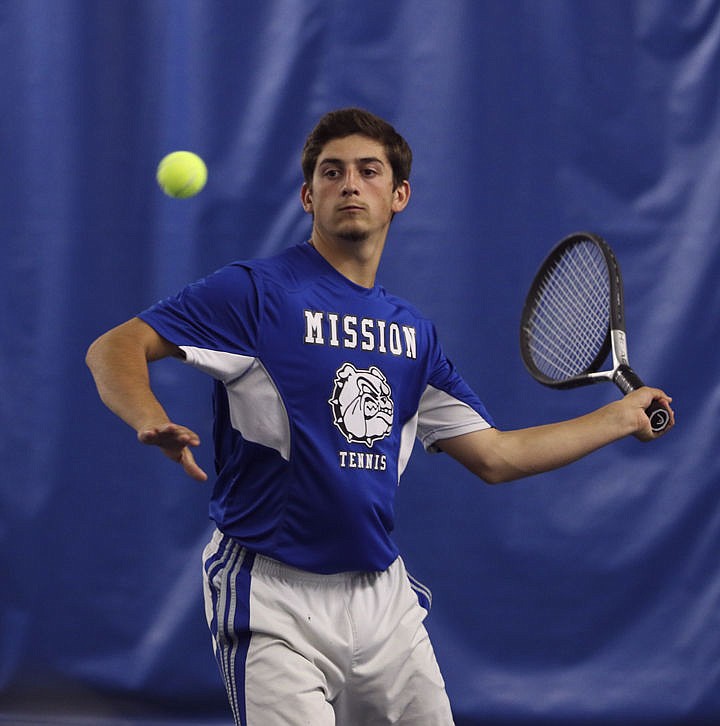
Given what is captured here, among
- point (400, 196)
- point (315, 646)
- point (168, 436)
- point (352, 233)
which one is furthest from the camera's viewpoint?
point (400, 196)

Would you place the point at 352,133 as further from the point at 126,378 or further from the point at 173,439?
the point at 173,439

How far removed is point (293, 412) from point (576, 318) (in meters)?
0.94

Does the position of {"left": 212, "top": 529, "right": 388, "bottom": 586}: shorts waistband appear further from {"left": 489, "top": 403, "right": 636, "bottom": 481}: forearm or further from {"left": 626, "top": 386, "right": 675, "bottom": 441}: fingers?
{"left": 626, "top": 386, "right": 675, "bottom": 441}: fingers

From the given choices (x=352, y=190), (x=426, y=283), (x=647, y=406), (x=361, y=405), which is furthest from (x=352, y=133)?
(x=426, y=283)

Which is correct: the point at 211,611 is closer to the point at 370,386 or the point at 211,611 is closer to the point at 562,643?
the point at 370,386

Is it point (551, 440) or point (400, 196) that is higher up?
point (400, 196)

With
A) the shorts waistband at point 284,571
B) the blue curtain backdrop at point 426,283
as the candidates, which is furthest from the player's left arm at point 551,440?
the blue curtain backdrop at point 426,283

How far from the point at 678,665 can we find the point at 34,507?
2.27 m

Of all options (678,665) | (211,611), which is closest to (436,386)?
(211,611)

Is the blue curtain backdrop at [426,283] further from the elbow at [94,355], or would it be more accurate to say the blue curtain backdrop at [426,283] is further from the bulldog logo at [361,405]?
the elbow at [94,355]

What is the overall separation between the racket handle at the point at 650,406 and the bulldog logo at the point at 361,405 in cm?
55

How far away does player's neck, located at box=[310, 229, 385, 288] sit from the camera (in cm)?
228

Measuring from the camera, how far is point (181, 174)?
301 cm

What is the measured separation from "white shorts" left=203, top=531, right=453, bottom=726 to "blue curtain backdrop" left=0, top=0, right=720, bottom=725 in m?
1.53
